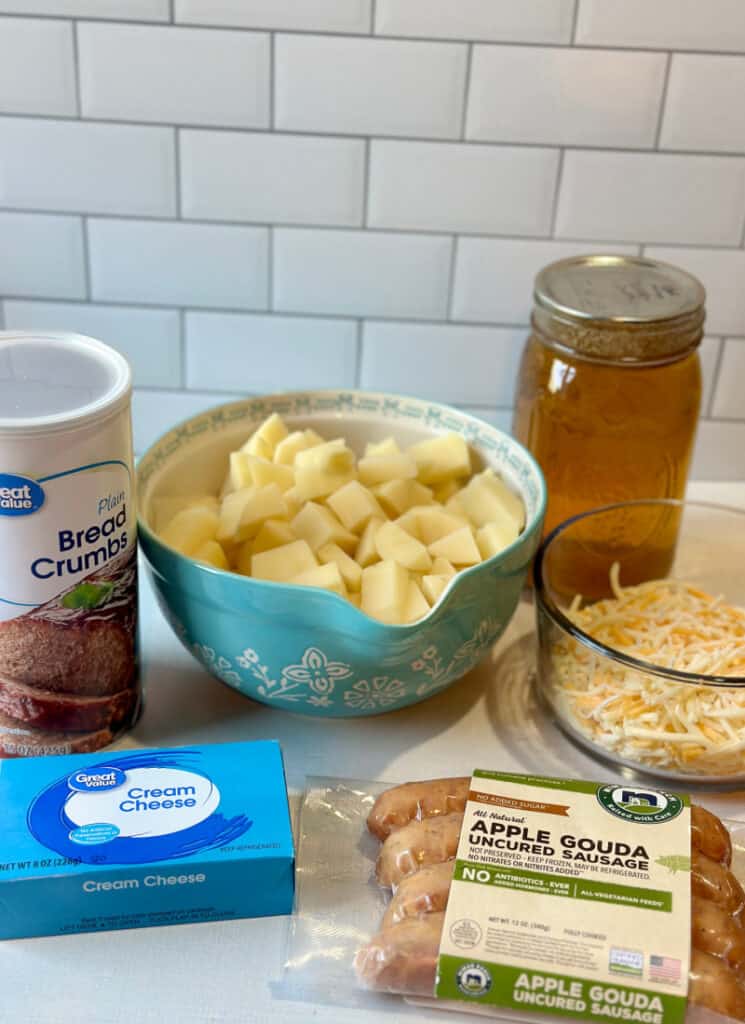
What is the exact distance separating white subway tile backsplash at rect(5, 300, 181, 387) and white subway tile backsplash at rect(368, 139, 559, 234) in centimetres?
25

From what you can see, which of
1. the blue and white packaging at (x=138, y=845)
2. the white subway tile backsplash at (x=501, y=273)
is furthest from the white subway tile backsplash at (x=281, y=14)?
the blue and white packaging at (x=138, y=845)

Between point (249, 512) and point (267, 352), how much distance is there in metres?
0.33

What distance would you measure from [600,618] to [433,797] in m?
0.27

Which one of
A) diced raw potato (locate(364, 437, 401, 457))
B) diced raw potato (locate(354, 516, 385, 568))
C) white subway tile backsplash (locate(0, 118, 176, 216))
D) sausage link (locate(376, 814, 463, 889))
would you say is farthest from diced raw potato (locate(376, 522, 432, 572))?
white subway tile backsplash (locate(0, 118, 176, 216))

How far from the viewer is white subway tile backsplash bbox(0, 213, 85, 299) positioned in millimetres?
1177

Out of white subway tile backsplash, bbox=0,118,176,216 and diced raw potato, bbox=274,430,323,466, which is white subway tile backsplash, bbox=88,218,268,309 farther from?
diced raw potato, bbox=274,430,323,466

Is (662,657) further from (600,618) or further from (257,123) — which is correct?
(257,123)

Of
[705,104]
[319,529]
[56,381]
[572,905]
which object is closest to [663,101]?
[705,104]

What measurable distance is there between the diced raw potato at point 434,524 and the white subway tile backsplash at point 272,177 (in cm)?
34

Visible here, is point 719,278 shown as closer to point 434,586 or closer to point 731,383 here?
point 731,383

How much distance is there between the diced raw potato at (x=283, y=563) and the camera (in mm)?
933

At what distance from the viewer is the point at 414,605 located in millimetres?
915

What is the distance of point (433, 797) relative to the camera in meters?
0.83

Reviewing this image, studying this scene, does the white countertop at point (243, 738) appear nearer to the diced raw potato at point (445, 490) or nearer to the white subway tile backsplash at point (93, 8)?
the diced raw potato at point (445, 490)
